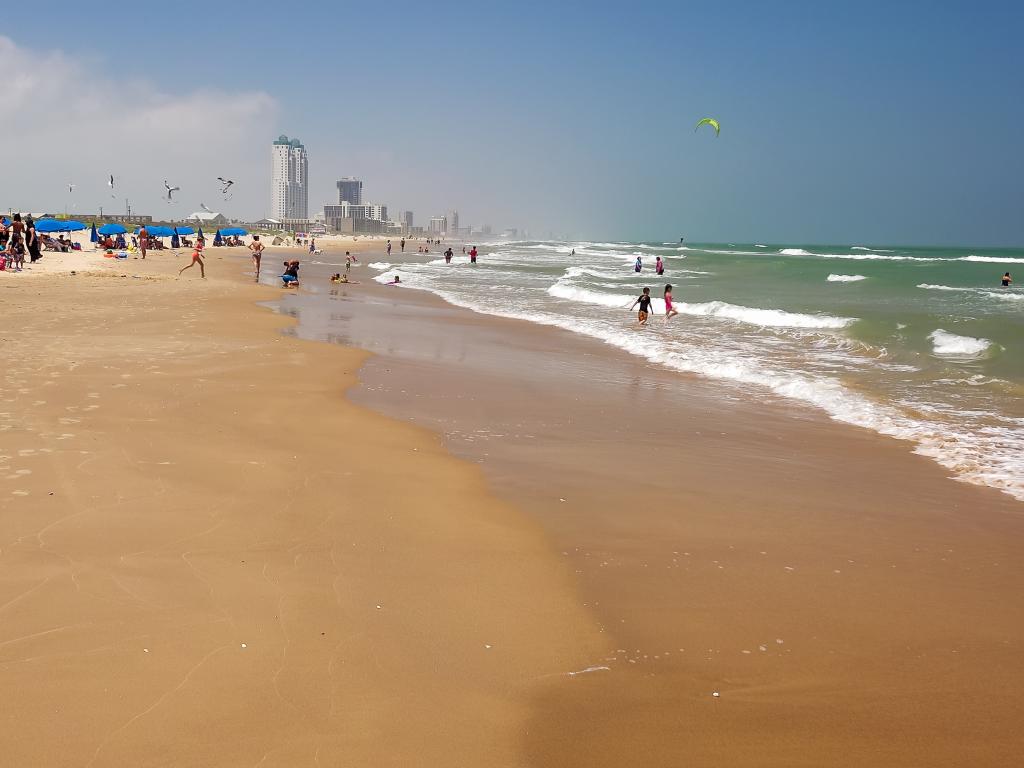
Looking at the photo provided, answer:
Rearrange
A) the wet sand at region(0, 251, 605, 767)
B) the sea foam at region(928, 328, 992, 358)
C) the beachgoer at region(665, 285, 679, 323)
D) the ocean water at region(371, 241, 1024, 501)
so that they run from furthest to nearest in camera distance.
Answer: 1. the beachgoer at region(665, 285, 679, 323)
2. the sea foam at region(928, 328, 992, 358)
3. the ocean water at region(371, 241, 1024, 501)
4. the wet sand at region(0, 251, 605, 767)

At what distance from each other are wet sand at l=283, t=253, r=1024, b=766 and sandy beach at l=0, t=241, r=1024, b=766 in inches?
0.8

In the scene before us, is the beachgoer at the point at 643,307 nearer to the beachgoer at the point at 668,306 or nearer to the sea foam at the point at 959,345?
the beachgoer at the point at 668,306

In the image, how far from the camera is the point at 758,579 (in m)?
4.47

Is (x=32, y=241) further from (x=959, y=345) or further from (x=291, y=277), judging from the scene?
(x=959, y=345)

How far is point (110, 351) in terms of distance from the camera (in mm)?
11133

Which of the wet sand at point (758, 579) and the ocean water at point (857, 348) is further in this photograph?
the ocean water at point (857, 348)

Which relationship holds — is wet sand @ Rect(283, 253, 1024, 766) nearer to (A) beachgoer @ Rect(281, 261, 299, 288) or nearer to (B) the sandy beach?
(B) the sandy beach

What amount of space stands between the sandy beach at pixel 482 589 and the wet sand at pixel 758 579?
0.02 m

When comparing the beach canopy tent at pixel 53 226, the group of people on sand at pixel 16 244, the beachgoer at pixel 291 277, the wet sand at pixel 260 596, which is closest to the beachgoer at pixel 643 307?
the wet sand at pixel 260 596

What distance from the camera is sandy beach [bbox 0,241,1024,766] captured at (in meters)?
2.95

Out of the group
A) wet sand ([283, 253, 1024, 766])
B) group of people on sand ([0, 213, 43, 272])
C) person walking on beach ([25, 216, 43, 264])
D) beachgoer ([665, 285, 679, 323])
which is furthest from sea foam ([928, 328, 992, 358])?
person walking on beach ([25, 216, 43, 264])

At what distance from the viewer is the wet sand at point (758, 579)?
119 inches

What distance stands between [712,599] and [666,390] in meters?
6.88

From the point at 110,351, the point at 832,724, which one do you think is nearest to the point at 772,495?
the point at 832,724
